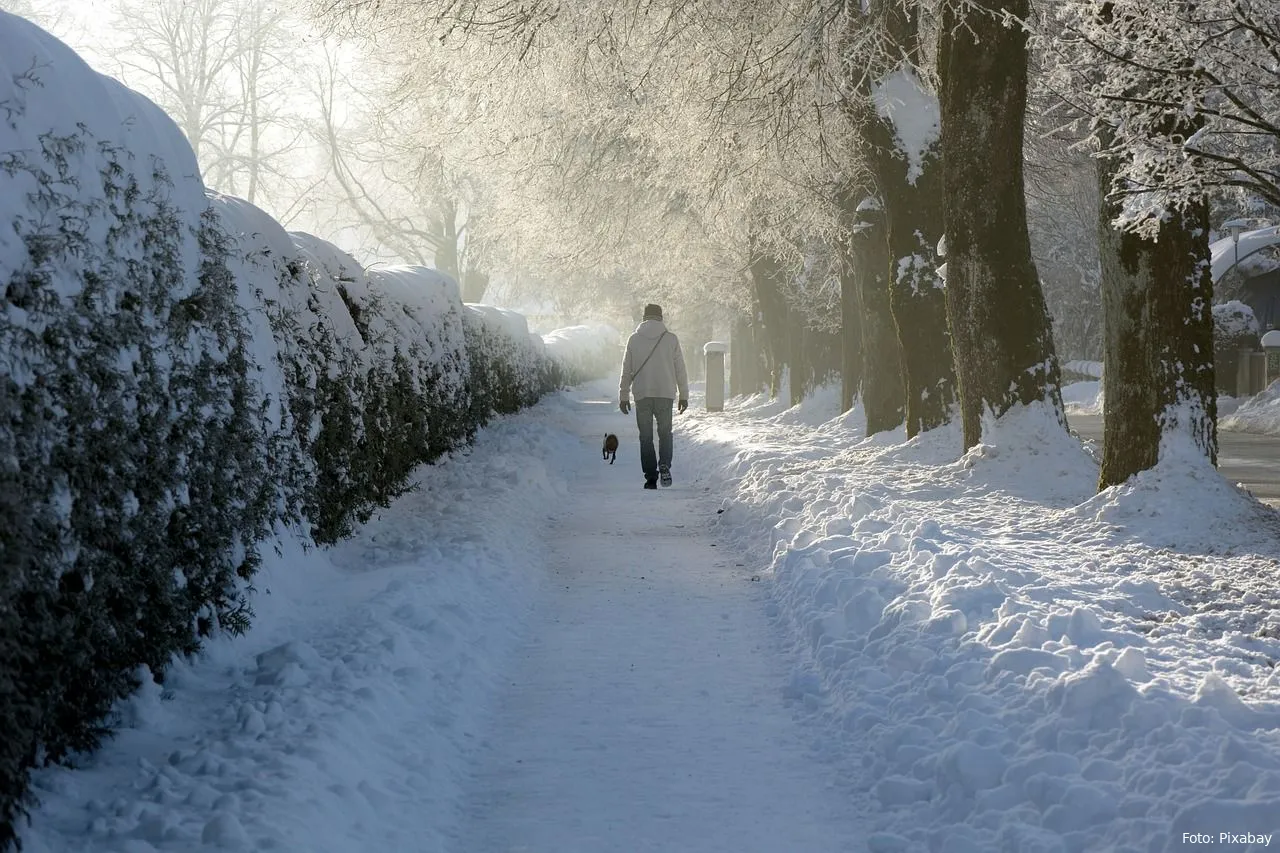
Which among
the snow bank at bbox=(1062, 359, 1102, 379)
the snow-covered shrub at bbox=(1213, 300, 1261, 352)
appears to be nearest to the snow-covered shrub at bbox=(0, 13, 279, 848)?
the snow-covered shrub at bbox=(1213, 300, 1261, 352)

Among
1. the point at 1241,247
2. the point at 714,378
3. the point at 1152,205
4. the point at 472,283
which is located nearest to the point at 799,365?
the point at 714,378

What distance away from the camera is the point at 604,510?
11.6 m

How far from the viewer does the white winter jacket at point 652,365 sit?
1273 centimetres

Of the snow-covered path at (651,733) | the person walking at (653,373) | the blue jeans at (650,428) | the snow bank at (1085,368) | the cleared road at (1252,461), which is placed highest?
the snow bank at (1085,368)

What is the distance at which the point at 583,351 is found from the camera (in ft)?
182

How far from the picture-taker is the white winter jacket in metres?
12.7

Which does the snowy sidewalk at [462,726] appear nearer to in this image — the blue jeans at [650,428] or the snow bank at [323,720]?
the snow bank at [323,720]

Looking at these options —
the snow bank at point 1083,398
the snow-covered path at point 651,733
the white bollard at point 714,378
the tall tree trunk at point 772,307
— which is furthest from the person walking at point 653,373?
the snow bank at point 1083,398

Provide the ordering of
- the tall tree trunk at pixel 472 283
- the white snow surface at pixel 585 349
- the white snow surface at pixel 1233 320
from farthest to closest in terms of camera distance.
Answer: the white snow surface at pixel 585 349, the tall tree trunk at pixel 472 283, the white snow surface at pixel 1233 320

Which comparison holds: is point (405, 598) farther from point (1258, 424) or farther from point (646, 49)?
point (1258, 424)

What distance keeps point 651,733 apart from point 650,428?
847cm

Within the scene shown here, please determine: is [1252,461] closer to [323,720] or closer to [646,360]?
[646,360]

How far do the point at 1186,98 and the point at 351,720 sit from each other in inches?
239

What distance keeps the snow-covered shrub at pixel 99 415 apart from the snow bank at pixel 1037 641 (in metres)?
2.83
